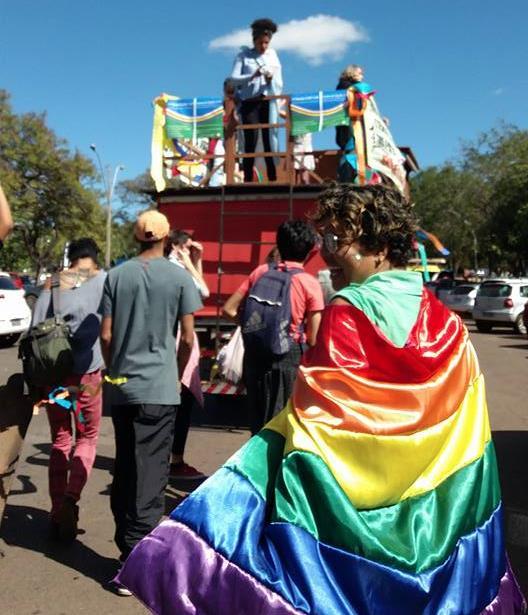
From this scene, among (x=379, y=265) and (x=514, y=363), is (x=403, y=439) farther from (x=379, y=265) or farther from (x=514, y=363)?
(x=514, y=363)

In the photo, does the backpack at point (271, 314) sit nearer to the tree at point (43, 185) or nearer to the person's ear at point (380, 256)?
the person's ear at point (380, 256)

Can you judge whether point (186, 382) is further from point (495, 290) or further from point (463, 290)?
point (463, 290)

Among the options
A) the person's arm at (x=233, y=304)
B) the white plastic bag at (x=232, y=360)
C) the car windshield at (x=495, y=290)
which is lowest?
the car windshield at (x=495, y=290)

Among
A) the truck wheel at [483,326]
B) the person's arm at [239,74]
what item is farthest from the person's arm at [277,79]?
the truck wheel at [483,326]

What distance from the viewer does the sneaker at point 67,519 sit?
426 cm

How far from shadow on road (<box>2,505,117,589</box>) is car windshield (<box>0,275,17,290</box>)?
11.5 meters

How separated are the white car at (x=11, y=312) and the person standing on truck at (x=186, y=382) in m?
10.2

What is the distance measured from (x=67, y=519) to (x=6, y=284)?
12.4m

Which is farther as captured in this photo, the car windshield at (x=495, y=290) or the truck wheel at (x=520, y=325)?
the car windshield at (x=495, y=290)

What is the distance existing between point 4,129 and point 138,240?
124 ft

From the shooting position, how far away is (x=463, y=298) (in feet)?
92.5

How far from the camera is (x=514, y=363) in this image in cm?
1422

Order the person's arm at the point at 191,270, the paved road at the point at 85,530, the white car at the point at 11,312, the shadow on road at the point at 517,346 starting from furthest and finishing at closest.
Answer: the shadow on road at the point at 517,346 < the white car at the point at 11,312 < the person's arm at the point at 191,270 < the paved road at the point at 85,530

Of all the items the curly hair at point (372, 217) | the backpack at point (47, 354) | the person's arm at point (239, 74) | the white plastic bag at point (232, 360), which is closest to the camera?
the curly hair at point (372, 217)
